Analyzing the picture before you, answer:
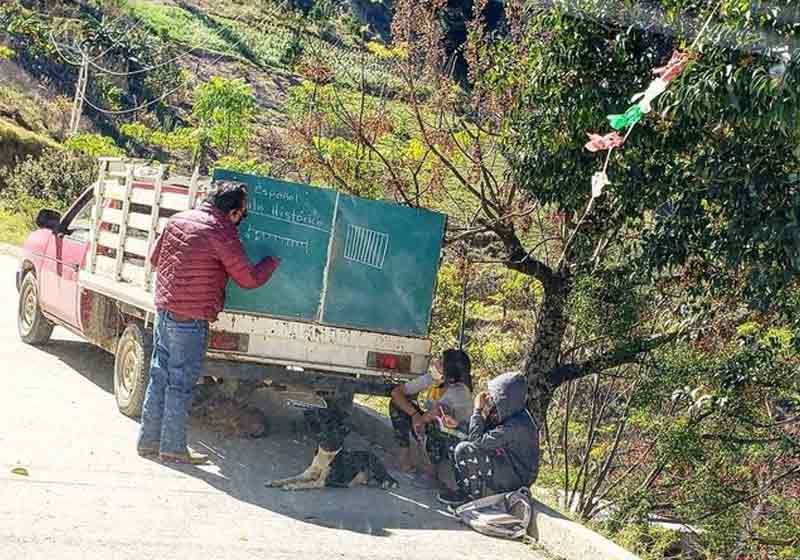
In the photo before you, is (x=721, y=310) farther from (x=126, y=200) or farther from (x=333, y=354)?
(x=126, y=200)

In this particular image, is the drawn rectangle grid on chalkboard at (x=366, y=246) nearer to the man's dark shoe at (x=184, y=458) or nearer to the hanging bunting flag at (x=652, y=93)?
the man's dark shoe at (x=184, y=458)

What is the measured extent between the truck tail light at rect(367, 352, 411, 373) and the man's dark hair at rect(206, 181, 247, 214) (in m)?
1.70

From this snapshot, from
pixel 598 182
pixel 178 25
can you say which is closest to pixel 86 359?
pixel 598 182

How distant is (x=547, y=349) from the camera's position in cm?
1062

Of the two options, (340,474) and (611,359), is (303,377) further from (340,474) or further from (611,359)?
(611,359)

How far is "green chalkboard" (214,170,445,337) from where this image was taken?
797cm

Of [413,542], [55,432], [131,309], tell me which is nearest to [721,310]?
[413,542]

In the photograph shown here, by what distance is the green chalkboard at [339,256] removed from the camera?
26.2 ft

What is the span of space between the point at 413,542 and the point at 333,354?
202 centimetres

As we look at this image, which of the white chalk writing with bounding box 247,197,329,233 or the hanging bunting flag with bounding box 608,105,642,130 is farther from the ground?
the hanging bunting flag with bounding box 608,105,642,130

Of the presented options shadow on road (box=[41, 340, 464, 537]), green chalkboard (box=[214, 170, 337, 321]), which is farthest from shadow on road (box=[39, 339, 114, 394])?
green chalkboard (box=[214, 170, 337, 321])

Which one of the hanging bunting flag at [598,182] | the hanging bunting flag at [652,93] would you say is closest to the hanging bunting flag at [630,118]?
the hanging bunting flag at [652,93]

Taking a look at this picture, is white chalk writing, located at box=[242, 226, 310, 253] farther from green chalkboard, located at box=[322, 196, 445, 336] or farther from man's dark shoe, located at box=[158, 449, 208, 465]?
man's dark shoe, located at box=[158, 449, 208, 465]

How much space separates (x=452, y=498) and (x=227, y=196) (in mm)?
2666
